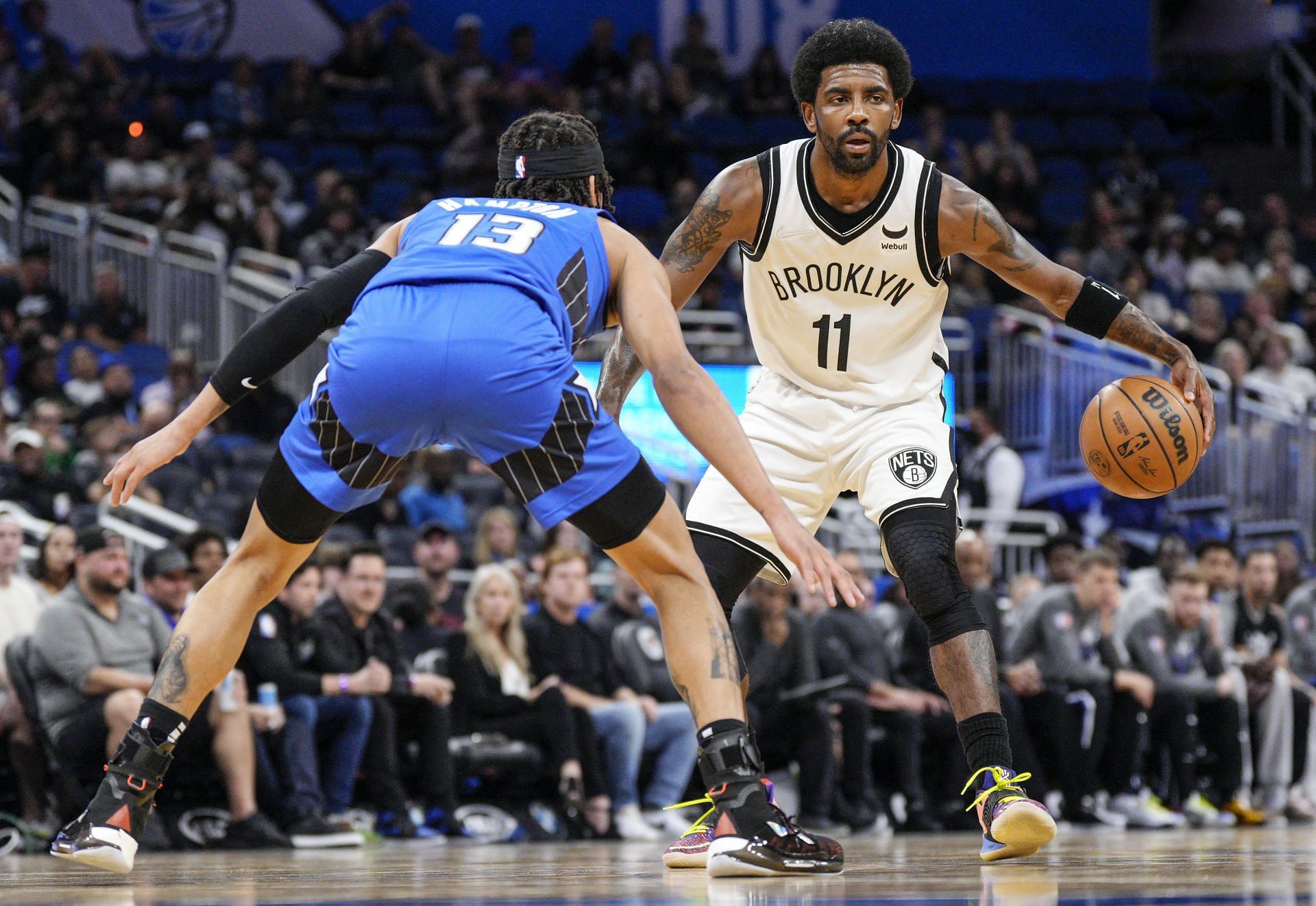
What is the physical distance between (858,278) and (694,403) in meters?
1.33

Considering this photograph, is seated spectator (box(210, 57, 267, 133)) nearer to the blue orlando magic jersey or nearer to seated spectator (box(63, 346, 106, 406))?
seated spectator (box(63, 346, 106, 406))

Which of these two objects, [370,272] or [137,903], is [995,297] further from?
[137,903]

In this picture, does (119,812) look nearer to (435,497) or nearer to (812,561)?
(812,561)

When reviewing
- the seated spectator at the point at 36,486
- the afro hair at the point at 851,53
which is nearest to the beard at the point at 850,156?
the afro hair at the point at 851,53

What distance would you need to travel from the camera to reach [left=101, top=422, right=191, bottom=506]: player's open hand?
3.71 metres

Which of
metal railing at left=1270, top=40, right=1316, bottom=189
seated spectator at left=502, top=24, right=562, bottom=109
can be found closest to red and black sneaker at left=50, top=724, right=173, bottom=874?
seated spectator at left=502, top=24, right=562, bottom=109

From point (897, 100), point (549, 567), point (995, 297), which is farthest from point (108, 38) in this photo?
point (897, 100)

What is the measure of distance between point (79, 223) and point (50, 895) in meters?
10.6

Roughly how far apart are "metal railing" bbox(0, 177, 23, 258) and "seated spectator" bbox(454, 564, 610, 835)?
6575 mm

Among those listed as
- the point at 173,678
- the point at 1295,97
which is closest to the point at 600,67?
the point at 1295,97

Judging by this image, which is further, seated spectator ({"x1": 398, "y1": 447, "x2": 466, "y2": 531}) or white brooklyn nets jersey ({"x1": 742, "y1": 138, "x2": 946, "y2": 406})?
seated spectator ({"x1": 398, "y1": 447, "x2": 466, "y2": 531})

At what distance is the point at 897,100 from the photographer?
473 centimetres

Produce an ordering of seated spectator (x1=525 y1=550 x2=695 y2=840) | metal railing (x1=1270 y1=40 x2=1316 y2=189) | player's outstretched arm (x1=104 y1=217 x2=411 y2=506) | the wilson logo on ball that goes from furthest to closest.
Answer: metal railing (x1=1270 y1=40 x2=1316 y2=189), seated spectator (x1=525 y1=550 x2=695 y2=840), the wilson logo on ball, player's outstretched arm (x1=104 y1=217 x2=411 y2=506)

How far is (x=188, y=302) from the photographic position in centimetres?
1287
